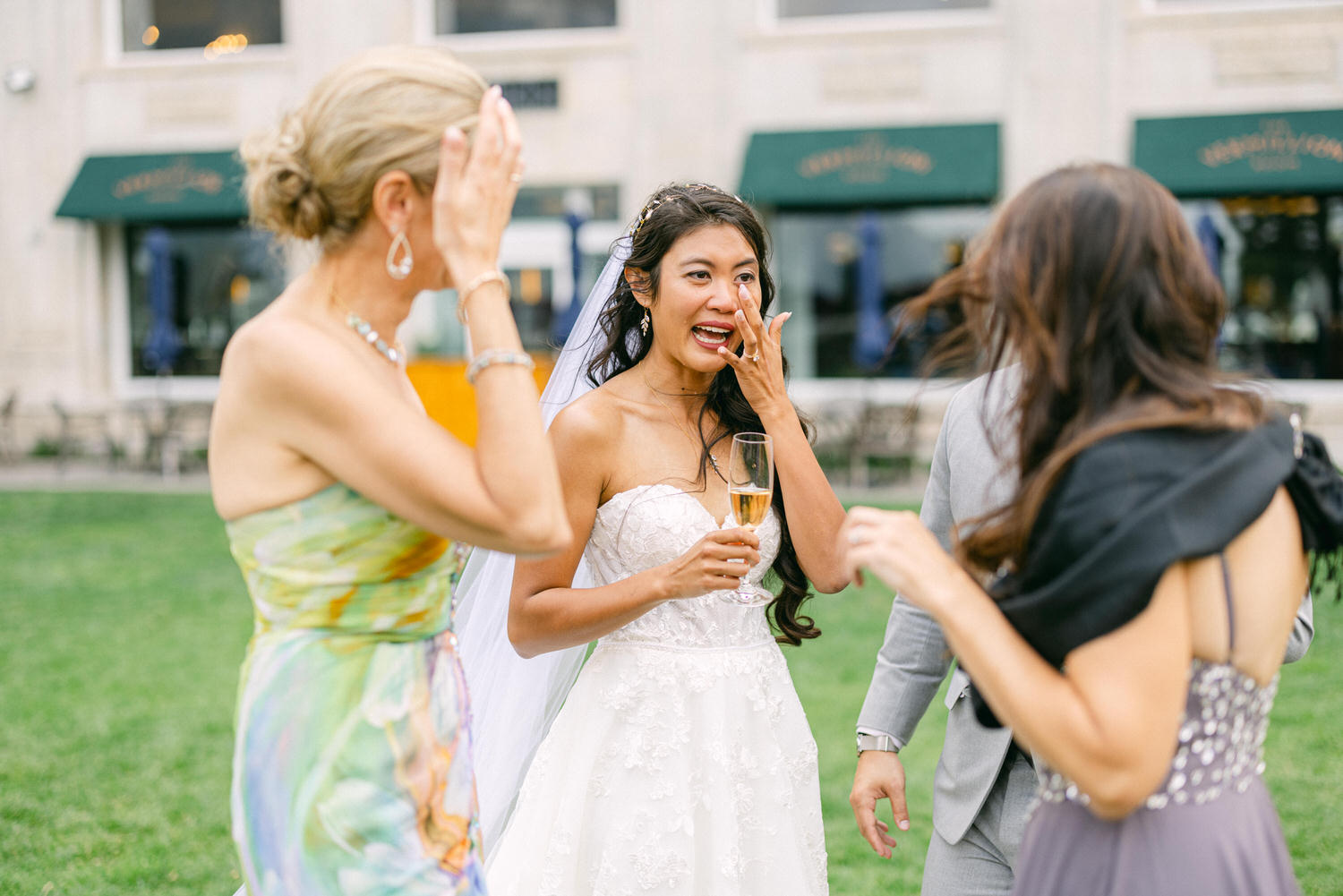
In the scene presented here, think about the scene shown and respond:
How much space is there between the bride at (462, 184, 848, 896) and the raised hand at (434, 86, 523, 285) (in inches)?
40.7

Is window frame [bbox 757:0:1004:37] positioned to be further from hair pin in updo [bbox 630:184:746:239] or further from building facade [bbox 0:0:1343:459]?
hair pin in updo [bbox 630:184:746:239]

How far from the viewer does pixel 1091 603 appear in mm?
1561

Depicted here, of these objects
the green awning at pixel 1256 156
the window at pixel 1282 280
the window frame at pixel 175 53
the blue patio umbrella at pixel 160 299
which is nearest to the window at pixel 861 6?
the green awning at pixel 1256 156

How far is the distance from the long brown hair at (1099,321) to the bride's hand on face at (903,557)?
3.6 inches

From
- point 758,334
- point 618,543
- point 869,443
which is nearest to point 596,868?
point 618,543

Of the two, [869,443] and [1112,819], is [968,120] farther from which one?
[1112,819]

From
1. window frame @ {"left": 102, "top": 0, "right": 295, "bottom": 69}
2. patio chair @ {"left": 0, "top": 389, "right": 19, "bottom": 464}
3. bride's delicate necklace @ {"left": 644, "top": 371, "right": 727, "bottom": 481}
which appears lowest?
patio chair @ {"left": 0, "top": 389, "right": 19, "bottom": 464}

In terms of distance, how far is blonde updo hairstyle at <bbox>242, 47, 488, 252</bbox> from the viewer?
1.83 meters

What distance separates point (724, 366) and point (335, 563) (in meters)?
1.47

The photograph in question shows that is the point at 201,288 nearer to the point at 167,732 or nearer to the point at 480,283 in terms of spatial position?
the point at 167,732

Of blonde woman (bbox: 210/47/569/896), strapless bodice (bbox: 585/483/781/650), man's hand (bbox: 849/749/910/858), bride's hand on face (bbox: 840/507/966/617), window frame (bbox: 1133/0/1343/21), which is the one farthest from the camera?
window frame (bbox: 1133/0/1343/21)

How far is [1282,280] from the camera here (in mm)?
16375

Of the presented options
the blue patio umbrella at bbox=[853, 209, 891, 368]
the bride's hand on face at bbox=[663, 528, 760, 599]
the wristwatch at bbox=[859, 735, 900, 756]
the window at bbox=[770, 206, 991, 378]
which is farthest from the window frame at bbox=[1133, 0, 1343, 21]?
the bride's hand on face at bbox=[663, 528, 760, 599]

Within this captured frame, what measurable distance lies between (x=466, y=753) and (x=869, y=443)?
13293 millimetres
